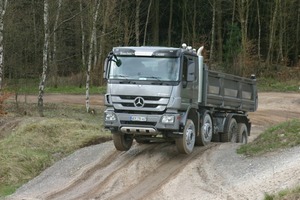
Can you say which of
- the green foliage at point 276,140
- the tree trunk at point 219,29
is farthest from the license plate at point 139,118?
the tree trunk at point 219,29

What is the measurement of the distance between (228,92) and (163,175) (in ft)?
17.3

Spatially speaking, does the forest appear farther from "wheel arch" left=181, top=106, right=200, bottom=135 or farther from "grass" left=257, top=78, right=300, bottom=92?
"wheel arch" left=181, top=106, right=200, bottom=135

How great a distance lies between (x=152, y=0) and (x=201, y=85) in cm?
3602

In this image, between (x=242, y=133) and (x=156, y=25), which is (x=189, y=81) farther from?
(x=156, y=25)

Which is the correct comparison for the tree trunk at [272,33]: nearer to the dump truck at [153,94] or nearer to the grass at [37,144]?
the grass at [37,144]

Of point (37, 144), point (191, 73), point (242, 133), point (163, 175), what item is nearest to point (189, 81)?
point (191, 73)

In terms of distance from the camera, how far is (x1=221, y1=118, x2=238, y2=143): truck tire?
17.3m

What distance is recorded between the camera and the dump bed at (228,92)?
1552cm

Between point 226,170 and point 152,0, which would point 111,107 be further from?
point 152,0

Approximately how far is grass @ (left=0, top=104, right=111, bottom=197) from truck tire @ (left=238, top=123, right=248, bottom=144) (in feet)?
15.0

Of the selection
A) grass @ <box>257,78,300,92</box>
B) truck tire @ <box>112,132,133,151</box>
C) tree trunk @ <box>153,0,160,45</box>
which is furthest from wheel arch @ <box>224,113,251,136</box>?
tree trunk @ <box>153,0,160,45</box>

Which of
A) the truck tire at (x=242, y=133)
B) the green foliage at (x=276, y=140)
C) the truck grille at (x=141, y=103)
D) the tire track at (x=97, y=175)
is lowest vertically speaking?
the tire track at (x=97, y=175)

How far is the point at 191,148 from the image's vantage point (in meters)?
14.3

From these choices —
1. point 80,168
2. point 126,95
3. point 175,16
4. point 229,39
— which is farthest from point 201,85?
point 175,16
